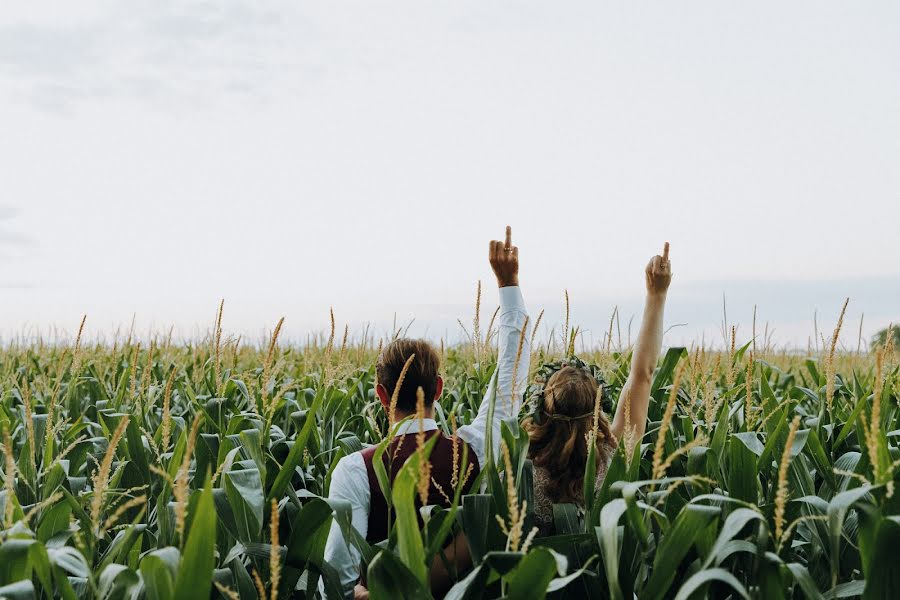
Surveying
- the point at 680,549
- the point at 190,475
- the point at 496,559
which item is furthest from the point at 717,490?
the point at 190,475

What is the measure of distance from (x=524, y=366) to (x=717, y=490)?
2.81 ft

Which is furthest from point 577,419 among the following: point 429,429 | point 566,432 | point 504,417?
point 429,429

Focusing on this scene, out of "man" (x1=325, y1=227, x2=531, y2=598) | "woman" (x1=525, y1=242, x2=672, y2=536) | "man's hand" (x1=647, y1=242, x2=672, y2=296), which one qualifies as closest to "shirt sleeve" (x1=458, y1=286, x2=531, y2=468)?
"man" (x1=325, y1=227, x2=531, y2=598)

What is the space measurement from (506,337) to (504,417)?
375 millimetres

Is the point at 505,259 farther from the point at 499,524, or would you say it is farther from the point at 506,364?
the point at 499,524

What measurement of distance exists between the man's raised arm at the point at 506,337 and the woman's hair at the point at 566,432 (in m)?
0.14

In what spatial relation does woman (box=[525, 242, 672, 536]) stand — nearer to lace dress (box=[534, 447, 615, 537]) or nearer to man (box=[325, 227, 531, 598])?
lace dress (box=[534, 447, 615, 537])

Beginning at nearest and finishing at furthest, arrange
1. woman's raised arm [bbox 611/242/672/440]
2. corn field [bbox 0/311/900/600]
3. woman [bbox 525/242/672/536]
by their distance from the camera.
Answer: corn field [bbox 0/311/900/600], woman [bbox 525/242/672/536], woman's raised arm [bbox 611/242/672/440]

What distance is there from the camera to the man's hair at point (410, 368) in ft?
10.1

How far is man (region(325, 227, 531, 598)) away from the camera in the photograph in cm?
276

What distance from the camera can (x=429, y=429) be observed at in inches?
111

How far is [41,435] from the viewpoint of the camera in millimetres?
4113

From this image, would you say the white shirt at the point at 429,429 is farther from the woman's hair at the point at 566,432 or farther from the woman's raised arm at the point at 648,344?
the woman's raised arm at the point at 648,344

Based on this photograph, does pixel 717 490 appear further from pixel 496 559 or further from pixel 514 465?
pixel 496 559
